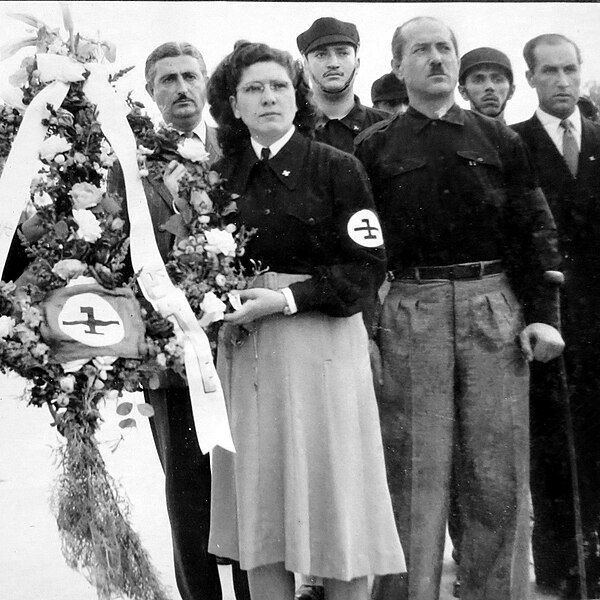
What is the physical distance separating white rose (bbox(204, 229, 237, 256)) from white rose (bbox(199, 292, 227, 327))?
0.43ft

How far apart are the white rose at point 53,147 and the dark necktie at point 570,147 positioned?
1633 millimetres

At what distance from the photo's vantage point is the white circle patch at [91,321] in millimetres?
3021

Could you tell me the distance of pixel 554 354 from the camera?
3.43 m

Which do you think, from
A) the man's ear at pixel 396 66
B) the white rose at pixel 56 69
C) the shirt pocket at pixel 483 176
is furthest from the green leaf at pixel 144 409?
the man's ear at pixel 396 66

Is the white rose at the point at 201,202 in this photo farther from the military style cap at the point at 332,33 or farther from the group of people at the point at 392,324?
the military style cap at the point at 332,33

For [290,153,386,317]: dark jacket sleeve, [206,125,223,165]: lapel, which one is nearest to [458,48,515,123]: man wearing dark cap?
[290,153,386,317]: dark jacket sleeve

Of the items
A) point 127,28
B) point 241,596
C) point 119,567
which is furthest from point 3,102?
point 241,596

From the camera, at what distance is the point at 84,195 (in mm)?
3090

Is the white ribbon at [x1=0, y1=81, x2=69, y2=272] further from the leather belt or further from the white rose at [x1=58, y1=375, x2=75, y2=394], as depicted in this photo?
the leather belt

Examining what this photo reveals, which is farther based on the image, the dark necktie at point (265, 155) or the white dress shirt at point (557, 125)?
the white dress shirt at point (557, 125)

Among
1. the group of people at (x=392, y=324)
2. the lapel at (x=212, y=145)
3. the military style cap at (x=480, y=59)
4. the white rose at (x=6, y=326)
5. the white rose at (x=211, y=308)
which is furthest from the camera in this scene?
the military style cap at (x=480, y=59)

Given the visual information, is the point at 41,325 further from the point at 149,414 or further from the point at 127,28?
the point at 127,28

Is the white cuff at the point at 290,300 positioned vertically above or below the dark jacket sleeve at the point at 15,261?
below

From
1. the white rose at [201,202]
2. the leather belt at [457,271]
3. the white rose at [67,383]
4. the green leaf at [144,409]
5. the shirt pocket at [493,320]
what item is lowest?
the green leaf at [144,409]
